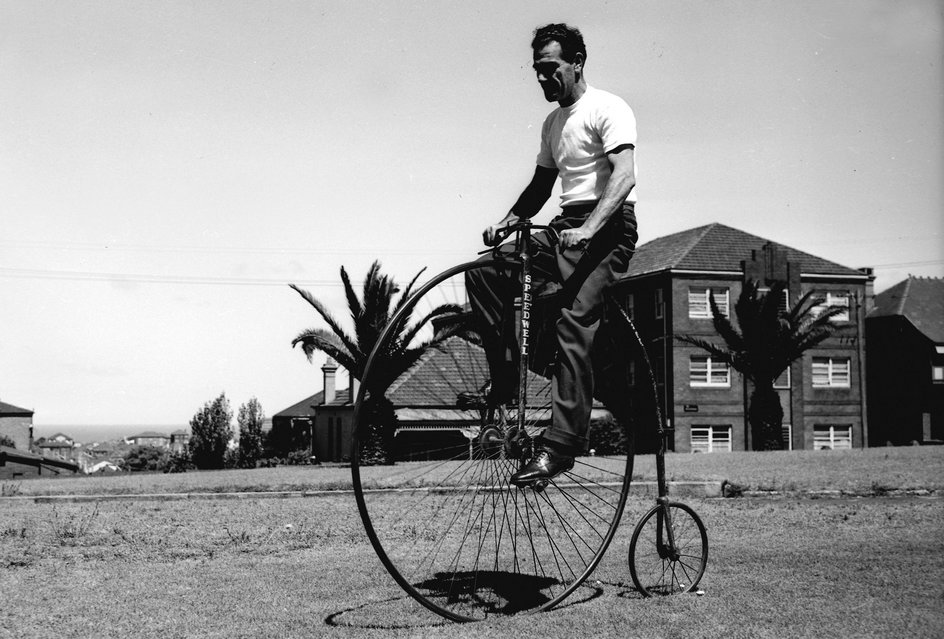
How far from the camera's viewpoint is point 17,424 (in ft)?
275

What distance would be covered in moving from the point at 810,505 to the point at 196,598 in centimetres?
738

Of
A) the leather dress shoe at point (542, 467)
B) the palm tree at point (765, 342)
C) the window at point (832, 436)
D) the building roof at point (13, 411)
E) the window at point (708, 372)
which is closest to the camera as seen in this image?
the leather dress shoe at point (542, 467)

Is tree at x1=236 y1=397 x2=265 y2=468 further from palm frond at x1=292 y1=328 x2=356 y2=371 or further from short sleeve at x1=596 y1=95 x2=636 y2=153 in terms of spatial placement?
short sleeve at x1=596 y1=95 x2=636 y2=153

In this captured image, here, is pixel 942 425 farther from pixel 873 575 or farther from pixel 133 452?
pixel 873 575

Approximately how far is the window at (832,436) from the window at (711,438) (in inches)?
231

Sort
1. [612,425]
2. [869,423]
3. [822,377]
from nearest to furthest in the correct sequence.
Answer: [612,425], [822,377], [869,423]

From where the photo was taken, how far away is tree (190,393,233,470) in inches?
1572

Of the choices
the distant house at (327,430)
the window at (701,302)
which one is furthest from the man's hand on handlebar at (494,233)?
the distant house at (327,430)

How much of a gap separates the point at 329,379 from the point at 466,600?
2588 inches

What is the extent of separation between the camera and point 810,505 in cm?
1033

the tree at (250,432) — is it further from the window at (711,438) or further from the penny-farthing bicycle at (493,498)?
the penny-farthing bicycle at (493,498)

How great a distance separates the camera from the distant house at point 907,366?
5891 cm

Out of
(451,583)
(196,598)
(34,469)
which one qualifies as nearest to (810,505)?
(451,583)

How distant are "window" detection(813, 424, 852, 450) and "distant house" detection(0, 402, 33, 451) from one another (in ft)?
216
